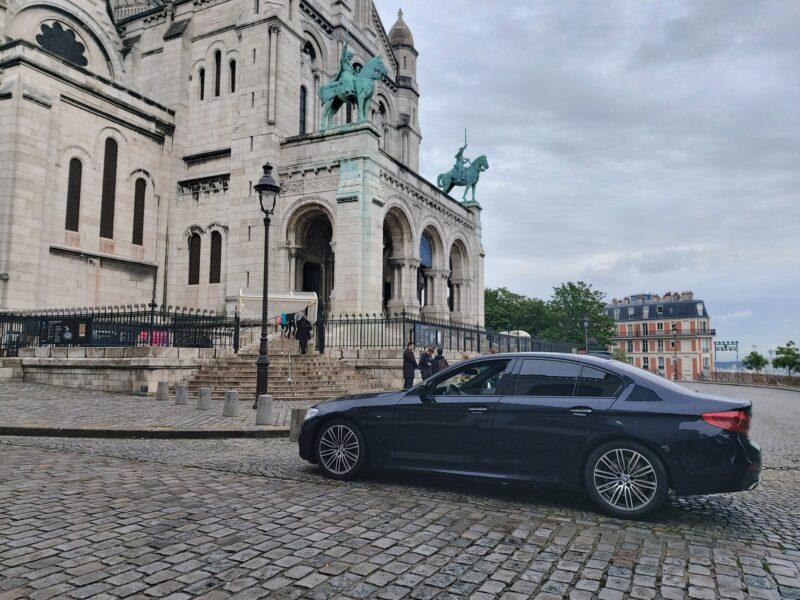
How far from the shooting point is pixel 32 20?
1029 inches

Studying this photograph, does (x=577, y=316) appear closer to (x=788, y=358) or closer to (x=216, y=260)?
(x=788, y=358)

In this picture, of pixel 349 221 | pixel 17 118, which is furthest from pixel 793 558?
pixel 17 118

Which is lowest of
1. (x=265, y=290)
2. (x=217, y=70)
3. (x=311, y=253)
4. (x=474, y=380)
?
(x=474, y=380)

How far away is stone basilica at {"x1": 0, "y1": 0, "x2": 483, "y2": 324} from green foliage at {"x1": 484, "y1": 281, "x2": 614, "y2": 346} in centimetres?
3094

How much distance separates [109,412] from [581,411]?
32.9 ft

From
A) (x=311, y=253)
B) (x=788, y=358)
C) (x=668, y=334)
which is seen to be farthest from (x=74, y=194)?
(x=668, y=334)

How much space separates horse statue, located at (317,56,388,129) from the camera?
76.8ft

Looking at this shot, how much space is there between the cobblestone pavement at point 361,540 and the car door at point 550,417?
39 cm

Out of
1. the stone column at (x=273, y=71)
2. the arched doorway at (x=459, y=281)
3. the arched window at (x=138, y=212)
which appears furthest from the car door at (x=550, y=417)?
the arched doorway at (x=459, y=281)

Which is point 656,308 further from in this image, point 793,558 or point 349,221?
point 793,558

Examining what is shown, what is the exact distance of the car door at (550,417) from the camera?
5133 mm

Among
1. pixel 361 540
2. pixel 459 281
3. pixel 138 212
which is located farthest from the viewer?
pixel 459 281

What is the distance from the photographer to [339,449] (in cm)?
625

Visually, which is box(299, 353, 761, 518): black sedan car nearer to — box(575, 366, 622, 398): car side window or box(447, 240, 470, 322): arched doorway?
box(575, 366, 622, 398): car side window
